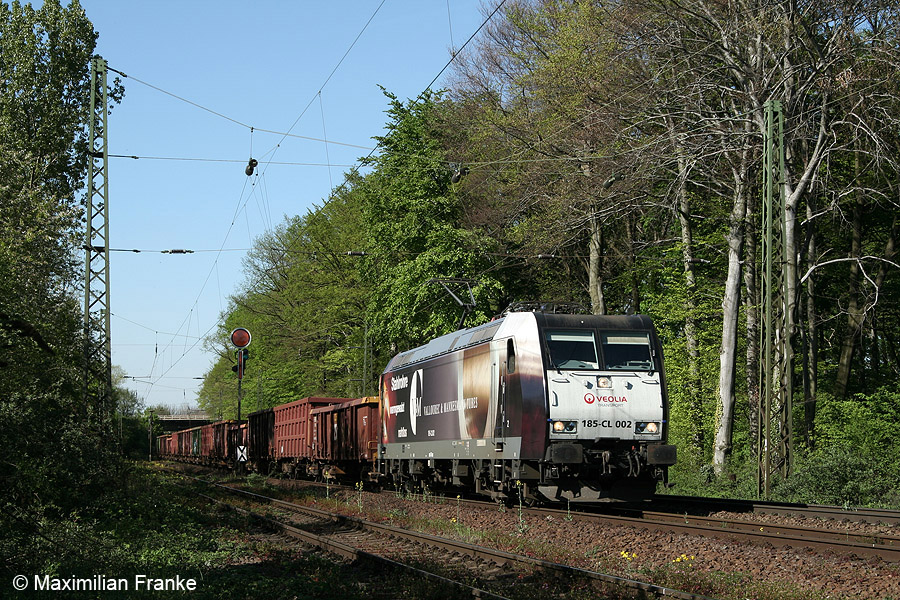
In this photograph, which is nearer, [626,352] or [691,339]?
[626,352]

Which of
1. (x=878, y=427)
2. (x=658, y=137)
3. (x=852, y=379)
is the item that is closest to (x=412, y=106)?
(x=658, y=137)

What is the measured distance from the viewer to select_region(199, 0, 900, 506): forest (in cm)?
2212

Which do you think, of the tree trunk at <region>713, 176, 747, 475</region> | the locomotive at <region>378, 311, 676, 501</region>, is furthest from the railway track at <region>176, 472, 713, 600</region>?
the tree trunk at <region>713, 176, 747, 475</region>

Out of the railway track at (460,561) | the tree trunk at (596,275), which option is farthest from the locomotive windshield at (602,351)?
the tree trunk at (596,275)

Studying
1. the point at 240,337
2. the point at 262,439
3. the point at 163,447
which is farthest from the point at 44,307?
the point at 163,447

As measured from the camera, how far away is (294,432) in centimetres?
3569

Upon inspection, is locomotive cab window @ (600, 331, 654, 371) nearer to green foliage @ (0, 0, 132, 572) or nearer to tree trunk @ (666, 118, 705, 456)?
Answer: green foliage @ (0, 0, 132, 572)

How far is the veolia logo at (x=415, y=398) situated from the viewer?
21.8 m

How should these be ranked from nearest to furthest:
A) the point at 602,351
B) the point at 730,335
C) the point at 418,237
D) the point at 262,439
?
the point at 602,351
the point at 730,335
the point at 418,237
the point at 262,439

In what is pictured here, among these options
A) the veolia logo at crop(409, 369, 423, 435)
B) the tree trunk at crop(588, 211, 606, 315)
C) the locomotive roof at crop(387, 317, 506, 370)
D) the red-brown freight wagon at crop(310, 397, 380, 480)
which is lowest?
the red-brown freight wagon at crop(310, 397, 380, 480)

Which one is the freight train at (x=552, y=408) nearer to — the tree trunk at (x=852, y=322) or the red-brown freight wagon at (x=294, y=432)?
the tree trunk at (x=852, y=322)

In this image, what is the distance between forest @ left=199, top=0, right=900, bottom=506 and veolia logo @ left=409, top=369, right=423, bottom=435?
5576mm

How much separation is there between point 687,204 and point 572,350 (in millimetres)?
14657

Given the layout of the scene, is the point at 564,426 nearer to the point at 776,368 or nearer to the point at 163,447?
the point at 776,368
